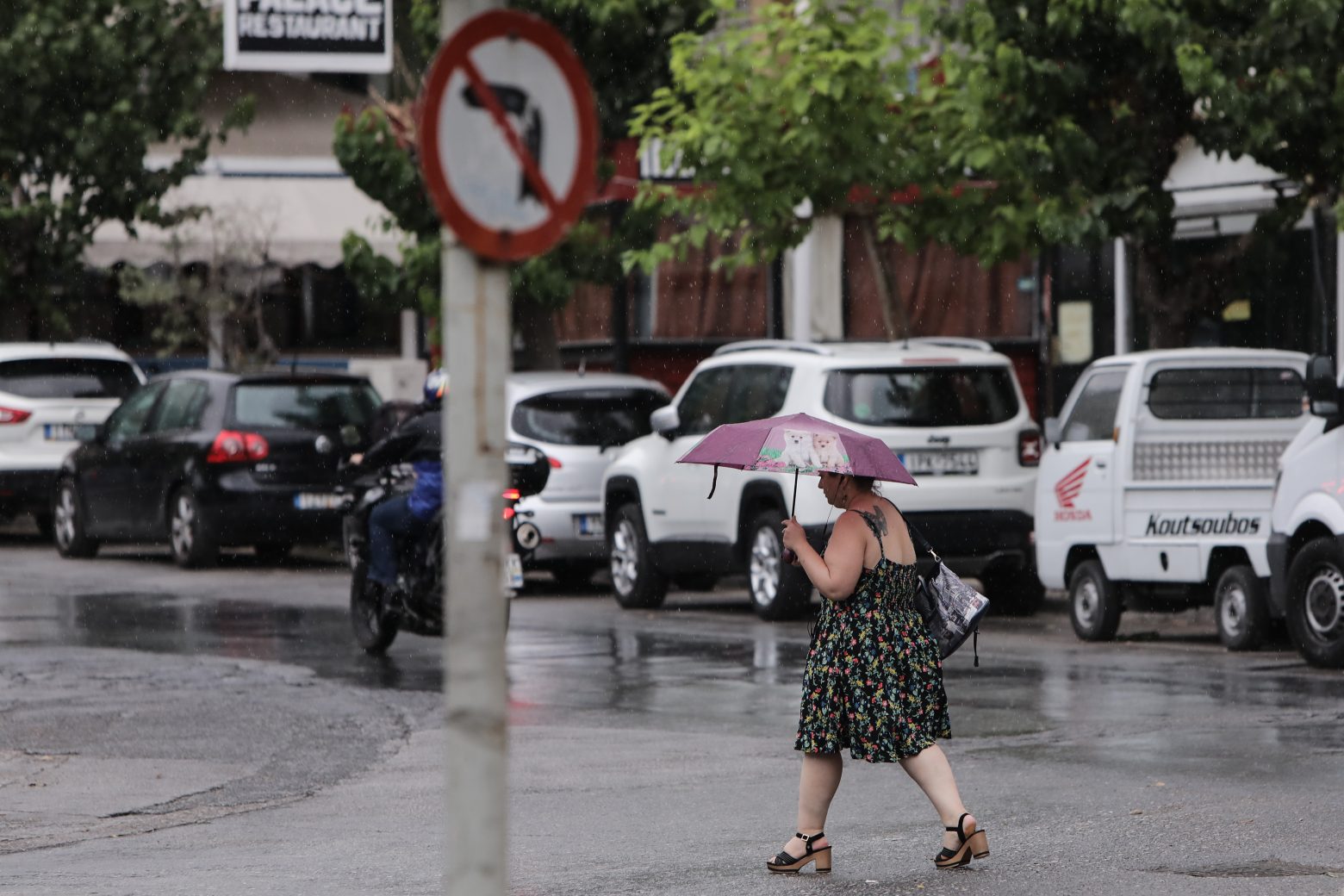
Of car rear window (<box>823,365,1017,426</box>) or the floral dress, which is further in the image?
car rear window (<box>823,365,1017,426</box>)

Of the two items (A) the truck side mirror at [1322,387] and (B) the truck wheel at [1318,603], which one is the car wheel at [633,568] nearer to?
(B) the truck wheel at [1318,603]

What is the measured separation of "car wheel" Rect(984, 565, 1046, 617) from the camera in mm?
17797

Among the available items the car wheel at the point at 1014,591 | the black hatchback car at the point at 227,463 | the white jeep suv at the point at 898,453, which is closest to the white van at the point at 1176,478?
the white jeep suv at the point at 898,453

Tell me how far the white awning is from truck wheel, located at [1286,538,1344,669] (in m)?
20.2

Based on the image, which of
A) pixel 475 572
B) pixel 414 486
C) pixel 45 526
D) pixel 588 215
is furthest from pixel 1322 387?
pixel 45 526

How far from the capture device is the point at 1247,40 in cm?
1748

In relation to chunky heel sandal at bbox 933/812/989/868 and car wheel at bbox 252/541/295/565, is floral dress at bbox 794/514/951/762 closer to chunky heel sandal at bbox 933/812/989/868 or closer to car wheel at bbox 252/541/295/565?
chunky heel sandal at bbox 933/812/989/868

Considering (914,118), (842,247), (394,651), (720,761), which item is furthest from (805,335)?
(720,761)


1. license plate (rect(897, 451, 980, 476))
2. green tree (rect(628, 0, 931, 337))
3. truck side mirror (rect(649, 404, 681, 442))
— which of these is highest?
green tree (rect(628, 0, 931, 337))

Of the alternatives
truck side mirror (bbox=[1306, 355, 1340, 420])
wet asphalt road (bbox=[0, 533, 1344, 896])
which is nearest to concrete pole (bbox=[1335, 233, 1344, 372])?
wet asphalt road (bbox=[0, 533, 1344, 896])

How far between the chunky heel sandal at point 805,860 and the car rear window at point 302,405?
13.8 m

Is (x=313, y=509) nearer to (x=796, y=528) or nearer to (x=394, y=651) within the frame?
(x=394, y=651)

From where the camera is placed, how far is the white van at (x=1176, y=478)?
15312 millimetres

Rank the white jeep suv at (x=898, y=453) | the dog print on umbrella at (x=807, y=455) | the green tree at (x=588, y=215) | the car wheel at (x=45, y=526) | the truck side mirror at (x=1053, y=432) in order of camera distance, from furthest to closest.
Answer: the car wheel at (x=45, y=526)
the green tree at (x=588, y=215)
the white jeep suv at (x=898, y=453)
the truck side mirror at (x=1053, y=432)
the dog print on umbrella at (x=807, y=455)
